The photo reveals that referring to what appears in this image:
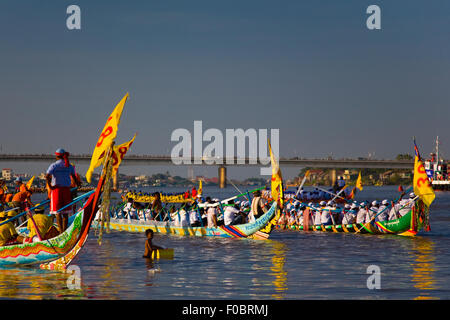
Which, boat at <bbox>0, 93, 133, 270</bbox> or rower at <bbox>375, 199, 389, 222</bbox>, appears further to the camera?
rower at <bbox>375, 199, 389, 222</bbox>

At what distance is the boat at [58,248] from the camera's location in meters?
18.5

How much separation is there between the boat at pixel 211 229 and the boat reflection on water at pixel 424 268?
6.40 m

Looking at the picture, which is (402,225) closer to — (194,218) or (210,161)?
(194,218)

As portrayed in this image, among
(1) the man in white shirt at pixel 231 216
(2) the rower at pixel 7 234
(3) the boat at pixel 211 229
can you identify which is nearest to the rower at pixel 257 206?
A: (3) the boat at pixel 211 229

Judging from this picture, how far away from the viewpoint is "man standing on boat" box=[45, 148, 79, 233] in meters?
18.9

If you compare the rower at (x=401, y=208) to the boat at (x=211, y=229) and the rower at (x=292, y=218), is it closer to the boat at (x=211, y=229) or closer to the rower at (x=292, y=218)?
the rower at (x=292, y=218)

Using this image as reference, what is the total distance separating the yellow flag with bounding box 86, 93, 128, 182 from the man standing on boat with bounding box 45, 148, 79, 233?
137 centimetres

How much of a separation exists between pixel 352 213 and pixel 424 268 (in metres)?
14.3

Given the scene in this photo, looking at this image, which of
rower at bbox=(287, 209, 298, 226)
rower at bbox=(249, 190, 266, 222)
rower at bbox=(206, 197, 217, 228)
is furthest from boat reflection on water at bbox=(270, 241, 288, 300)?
rower at bbox=(287, 209, 298, 226)

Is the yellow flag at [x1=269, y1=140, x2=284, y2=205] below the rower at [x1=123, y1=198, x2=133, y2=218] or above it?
above

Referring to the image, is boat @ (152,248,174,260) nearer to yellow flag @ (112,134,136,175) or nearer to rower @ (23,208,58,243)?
rower @ (23,208,58,243)

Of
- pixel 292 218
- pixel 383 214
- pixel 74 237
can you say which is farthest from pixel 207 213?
pixel 74 237

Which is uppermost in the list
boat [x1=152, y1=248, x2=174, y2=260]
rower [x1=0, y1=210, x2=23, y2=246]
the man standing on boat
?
the man standing on boat
